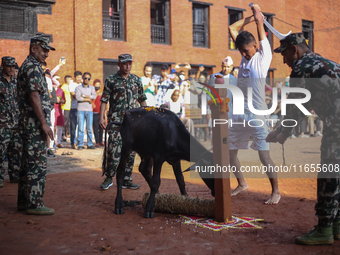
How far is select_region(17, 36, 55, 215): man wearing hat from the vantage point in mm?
5270

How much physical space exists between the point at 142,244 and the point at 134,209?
167 centimetres

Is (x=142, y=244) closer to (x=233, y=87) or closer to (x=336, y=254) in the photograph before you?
(x=336, y=254)

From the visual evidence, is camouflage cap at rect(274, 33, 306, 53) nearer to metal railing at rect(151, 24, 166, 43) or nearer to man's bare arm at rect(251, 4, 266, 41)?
man's bare arm at rect(251, 4, 266, 41)

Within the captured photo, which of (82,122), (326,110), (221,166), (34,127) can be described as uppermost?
(326,110)

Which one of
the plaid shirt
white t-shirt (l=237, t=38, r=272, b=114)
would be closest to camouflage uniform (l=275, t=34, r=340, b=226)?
white t-shirt (l=237, t=38, r=272, b=114)

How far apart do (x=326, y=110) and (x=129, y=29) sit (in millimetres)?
18827

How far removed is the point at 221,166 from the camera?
4902 millimetres

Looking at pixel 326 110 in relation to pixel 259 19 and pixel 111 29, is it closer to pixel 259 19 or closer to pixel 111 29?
pixel 259 19

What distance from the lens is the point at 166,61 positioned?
2278 cm

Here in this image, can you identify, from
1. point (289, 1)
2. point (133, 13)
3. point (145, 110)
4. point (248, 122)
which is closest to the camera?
point (145, 110)

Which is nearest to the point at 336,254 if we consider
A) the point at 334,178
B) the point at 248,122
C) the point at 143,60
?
the point at 334,178

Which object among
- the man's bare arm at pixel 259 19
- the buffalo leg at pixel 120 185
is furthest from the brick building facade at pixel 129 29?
the buffalo leg at pixel 120 185

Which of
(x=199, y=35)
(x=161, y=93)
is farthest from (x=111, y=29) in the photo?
(x=161, y=93)

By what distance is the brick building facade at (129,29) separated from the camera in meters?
18.9
